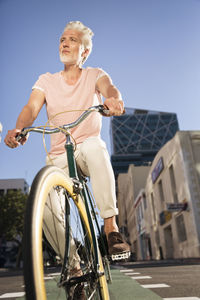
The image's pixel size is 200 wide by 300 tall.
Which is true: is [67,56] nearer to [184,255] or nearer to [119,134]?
[184,255]

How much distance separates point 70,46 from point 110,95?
18.7 inches

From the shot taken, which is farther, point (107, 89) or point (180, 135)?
point (180, 135)

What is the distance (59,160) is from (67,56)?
0.75 metres

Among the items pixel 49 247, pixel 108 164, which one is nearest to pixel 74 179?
pixel 108 164

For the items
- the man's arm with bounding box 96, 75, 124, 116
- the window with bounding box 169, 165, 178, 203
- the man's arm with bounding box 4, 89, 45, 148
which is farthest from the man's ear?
the window with bounding box 169, 165, 178, 203

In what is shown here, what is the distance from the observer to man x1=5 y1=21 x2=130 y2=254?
1.89 meters

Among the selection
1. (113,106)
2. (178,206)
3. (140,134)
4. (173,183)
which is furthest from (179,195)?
(140,134)

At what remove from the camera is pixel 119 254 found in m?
1.85

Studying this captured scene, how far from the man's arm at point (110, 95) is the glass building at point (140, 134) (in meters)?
113

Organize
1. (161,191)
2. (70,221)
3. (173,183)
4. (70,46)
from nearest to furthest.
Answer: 1. (70,221)
2. (70,46)
3. (173,183)
4. (161,191)

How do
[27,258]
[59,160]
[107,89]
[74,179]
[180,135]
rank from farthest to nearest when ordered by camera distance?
1. [180,135]
2. [107,89]
3. [59,160]
4. [74,179]
5. [27,258]

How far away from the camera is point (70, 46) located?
7.33ft

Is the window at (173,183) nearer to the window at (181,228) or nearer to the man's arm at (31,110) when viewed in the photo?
the window at (181,228)

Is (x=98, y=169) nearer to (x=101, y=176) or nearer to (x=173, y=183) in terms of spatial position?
(x=101, y=176)
